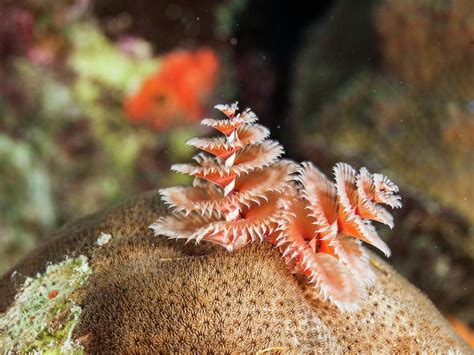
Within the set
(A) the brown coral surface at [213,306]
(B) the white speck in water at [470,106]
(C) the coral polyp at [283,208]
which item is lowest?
(A) the brown coral surface at [213,306]

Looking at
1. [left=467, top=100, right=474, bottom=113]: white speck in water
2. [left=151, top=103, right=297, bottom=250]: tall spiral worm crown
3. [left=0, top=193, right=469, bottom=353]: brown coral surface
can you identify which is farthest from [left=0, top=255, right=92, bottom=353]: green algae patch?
[left=467, top=100, right=474, bottom=113]: white speck in water

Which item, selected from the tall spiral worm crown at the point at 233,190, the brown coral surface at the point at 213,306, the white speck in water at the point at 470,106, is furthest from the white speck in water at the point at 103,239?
the white speck in water at the point at 470,106

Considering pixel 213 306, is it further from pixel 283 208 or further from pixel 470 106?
pixel 470 106

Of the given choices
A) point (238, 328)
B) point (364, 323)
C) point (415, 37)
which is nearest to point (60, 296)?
point (238, 328)

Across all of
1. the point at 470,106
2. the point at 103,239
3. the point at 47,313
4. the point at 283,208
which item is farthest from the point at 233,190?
the point at 470,106

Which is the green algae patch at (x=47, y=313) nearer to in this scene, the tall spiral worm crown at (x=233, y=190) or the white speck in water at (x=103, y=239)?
the white speck in water at (x=103, y=239)

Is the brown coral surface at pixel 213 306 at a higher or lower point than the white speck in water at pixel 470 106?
lower

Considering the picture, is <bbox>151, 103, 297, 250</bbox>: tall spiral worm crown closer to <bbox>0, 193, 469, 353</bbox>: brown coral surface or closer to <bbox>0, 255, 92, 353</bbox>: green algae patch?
<bbox>0, 193, 469, 353</bbox>: brown coral surface
